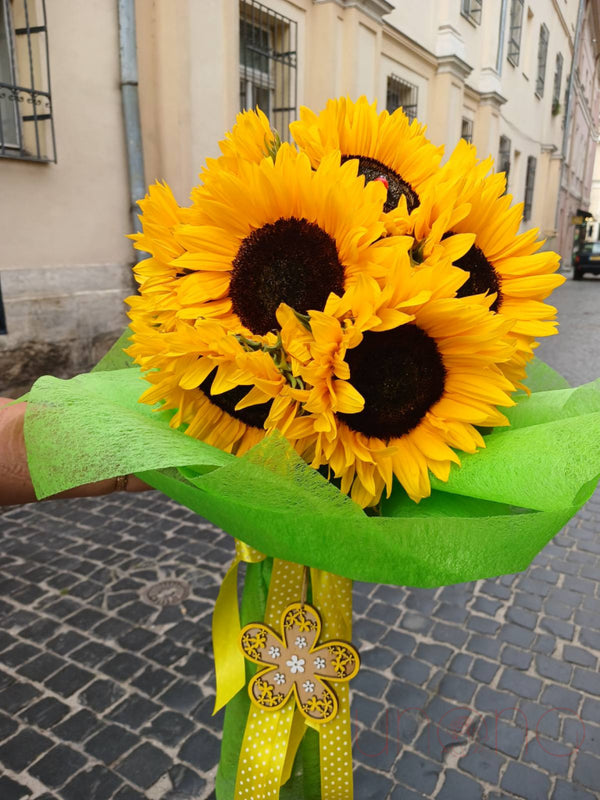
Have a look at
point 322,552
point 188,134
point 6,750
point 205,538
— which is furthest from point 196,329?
point 188,134

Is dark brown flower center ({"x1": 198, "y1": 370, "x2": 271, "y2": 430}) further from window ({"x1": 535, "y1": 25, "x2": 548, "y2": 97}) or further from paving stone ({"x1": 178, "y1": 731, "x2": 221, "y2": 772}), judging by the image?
window ({"x1": 535, "y1": 25, "x2": 548, "y2": 97})

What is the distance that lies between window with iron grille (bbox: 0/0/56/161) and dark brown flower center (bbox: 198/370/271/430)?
201 inches

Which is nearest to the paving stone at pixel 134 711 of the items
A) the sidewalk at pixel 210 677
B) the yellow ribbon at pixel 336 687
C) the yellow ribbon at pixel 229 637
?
the sidewalk at pixel 210 677

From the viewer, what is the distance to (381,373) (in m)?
0.80

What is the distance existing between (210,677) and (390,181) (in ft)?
8.59

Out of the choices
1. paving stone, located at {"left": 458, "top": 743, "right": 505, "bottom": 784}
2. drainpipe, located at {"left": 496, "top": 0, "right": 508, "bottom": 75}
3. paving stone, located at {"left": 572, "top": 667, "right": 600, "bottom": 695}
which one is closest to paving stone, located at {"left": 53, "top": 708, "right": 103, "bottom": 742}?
paving stone, located at {"left": 458, "top": 743, "right": 505, "bottom": 784}

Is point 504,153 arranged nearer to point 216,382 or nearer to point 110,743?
point 110,743

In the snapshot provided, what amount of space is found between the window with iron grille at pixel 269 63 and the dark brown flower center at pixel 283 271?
7513mm

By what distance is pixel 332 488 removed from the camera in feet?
2.35

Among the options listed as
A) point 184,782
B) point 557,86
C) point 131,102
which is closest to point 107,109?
point 131,102

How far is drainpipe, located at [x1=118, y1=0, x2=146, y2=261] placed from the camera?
584 centimetres

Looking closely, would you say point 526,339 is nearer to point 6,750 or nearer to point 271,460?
point 271,460

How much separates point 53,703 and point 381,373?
8.70ft

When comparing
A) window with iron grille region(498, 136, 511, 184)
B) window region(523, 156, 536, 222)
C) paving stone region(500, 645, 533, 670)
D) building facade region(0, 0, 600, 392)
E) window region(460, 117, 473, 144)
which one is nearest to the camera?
paving stone region(500, 645, 533, 670)
